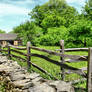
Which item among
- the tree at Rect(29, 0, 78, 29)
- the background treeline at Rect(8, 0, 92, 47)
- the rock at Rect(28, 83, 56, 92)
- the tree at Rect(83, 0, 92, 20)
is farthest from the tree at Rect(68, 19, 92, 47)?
the tree at Rect(29, 0, 78, 29)

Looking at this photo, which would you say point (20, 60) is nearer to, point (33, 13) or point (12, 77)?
point (12, 77)

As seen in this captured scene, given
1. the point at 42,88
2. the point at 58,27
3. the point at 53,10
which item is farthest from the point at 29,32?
the point at 42,88

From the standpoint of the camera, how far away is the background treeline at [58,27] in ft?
53.6

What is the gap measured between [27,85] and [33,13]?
4420 cm

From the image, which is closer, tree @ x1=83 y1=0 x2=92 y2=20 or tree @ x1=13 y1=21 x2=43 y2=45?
tree @ x1=83 y1=0 x2=92 y2=20

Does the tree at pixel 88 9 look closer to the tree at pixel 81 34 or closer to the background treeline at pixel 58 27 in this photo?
the background treeline at pixel 58 27

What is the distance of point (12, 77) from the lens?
4.00m

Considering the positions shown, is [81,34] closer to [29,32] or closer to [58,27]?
[29,32]

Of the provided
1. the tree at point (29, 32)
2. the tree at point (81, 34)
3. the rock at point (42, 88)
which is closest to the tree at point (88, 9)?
the tree at point (81, 34)

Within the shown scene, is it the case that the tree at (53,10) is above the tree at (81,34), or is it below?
above

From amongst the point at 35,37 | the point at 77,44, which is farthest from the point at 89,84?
the point at 35,37

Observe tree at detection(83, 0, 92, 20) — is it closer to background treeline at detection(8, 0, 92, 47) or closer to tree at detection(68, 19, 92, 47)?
background treeline at detection(8, 0, 92, 47)

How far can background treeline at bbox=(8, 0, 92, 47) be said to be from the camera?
16328 millimetres

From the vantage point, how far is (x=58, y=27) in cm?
3431
